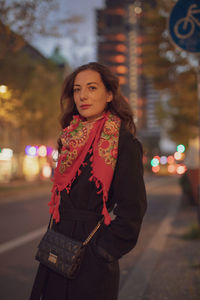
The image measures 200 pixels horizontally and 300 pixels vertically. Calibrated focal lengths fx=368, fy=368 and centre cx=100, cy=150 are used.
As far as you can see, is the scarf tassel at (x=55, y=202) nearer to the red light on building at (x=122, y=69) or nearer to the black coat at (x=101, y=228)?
the black coat at (x=101, y=228)

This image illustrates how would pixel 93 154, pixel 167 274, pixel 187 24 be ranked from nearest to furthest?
pixel 93 154 → pixel 187 24 → pixel 167 274

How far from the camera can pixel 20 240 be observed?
749 cm

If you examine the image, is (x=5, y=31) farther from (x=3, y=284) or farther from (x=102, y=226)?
(x=102, y=226)

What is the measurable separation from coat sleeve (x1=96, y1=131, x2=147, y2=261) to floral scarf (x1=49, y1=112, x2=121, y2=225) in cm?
5

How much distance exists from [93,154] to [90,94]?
384 mm

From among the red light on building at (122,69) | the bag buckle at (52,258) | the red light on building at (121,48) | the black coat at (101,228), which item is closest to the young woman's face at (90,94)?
the black coat at (101,228)

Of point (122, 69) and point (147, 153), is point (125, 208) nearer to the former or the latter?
point (147, 153)

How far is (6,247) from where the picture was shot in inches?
268

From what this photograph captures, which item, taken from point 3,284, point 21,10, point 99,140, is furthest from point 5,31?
point 99,140

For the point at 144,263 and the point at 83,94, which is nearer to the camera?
the point at 83,94

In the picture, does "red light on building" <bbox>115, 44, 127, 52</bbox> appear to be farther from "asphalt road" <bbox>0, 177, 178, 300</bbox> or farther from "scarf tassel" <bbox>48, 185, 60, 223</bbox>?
"scarf tassel" <bbox>48, 185, 60, 223</bbox>

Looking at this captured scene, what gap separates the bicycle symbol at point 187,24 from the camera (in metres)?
4.04

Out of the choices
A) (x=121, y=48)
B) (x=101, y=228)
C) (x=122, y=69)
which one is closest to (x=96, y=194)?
(x=101, y=228)

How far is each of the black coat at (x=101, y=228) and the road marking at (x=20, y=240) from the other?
16.0ft
